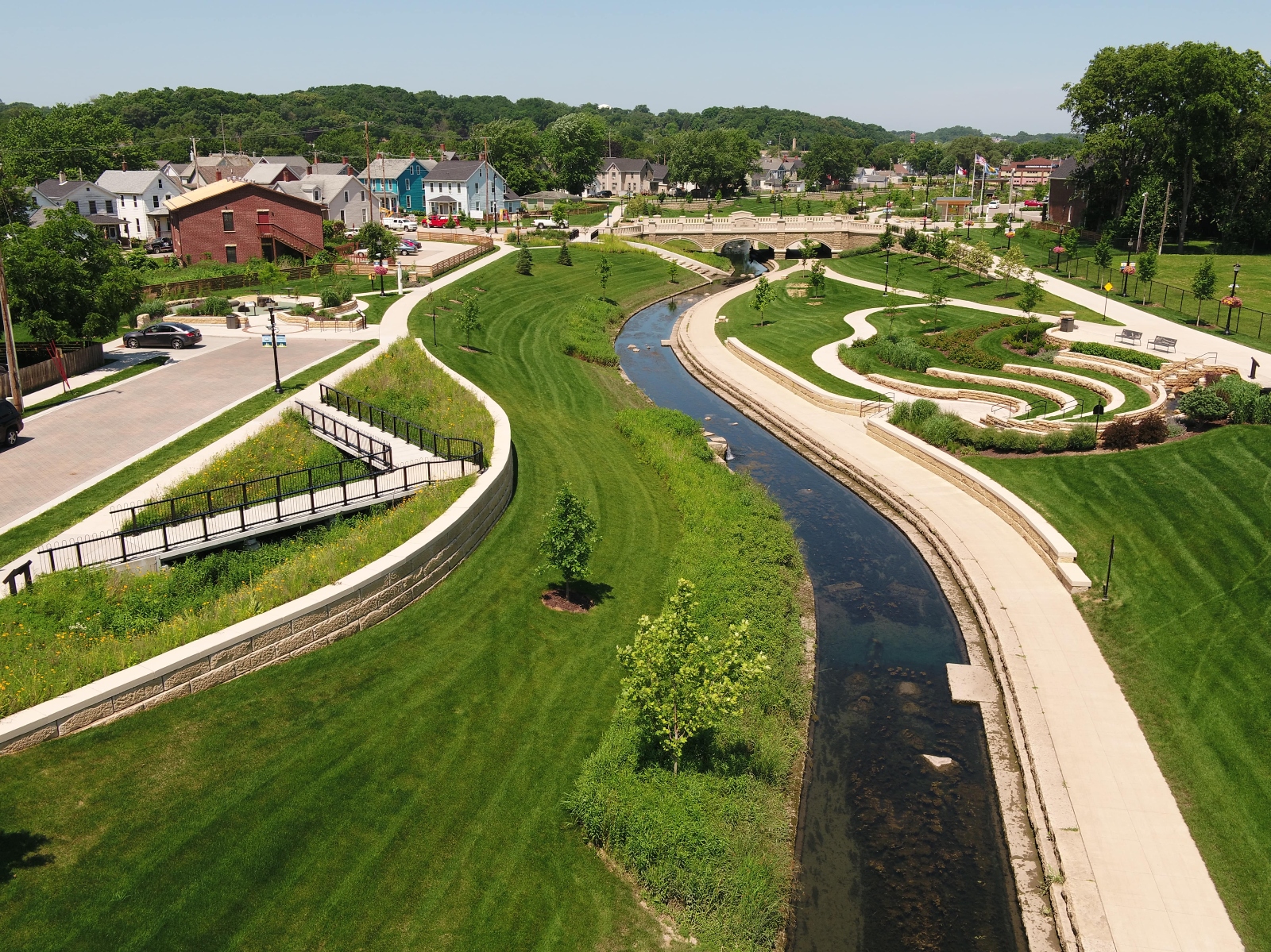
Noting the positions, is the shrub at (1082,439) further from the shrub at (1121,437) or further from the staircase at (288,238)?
the staircase at (288,238)

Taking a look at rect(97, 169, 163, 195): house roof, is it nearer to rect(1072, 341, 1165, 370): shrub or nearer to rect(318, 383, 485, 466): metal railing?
rect(318, 383, 485, 466): metal railing

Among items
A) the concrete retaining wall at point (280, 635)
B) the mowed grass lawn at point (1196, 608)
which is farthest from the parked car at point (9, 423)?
the mowed grass lawn at point (1196, 608)

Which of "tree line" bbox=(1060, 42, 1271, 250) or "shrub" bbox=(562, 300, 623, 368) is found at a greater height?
"tree line" bbox=(1060, 42, 1271, 250)

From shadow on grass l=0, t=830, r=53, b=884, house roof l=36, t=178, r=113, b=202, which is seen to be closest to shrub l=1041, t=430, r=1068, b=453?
shadow on grass l=0, t=830, r=53, b=884

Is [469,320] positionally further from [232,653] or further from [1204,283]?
[1204,283]

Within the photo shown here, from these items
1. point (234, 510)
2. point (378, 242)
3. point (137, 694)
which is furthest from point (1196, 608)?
point (378, 242)

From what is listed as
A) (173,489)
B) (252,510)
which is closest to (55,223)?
(173,489)

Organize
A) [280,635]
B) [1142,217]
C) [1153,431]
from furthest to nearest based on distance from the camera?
[1142,217] < [1153,431] < [280,635]
